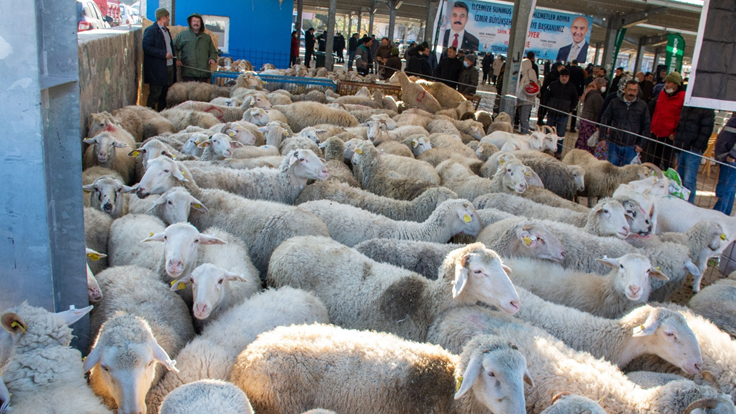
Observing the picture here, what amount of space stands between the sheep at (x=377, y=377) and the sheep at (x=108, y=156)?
386 centimetres

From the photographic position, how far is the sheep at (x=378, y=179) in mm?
5586

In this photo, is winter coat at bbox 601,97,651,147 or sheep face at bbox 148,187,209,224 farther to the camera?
winter coat at bbox 601,97,651,147

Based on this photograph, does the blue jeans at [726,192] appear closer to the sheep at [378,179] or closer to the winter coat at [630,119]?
the winter coat at [630,119]

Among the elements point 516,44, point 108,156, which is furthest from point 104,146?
point 516,44

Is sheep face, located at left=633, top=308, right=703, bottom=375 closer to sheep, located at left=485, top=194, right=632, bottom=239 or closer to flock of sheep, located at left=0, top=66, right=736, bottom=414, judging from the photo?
flock of sheep, located at left=0, top=66, right=736, bottom=414

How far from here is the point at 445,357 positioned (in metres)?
2.55

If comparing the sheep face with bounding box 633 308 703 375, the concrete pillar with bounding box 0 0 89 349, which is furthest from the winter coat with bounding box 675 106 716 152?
the concrete pillar with bounding box 0 0 89 349

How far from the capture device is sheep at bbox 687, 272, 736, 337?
3.38 meters

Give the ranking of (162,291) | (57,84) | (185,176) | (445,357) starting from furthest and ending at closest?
1. (185,176)
2. (162,291)
3. (445,357)
4. (57,84)

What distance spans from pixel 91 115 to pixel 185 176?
2.40 meters

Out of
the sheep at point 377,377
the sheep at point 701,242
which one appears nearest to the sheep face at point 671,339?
the sheep at point 377,377

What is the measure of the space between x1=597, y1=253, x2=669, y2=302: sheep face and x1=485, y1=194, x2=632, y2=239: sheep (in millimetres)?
896

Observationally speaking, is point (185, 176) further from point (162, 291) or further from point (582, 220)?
point (582, 220)

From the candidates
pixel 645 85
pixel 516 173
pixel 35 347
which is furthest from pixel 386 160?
pixel 645 85
